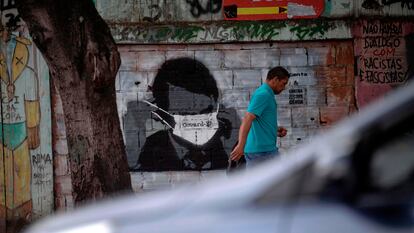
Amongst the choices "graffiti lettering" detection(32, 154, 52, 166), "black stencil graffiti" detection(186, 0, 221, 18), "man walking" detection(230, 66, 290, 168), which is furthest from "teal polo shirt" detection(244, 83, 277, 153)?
"graffiti lettering" detection(32, 154, 52, 166)

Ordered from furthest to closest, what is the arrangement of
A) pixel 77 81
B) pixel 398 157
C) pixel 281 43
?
pixel 281 43 < pixel 77 81 < pixel 398 157

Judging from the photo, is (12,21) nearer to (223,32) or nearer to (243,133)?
(223,32)

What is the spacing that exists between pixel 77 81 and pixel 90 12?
0.60 m

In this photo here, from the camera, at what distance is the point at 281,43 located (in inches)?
359

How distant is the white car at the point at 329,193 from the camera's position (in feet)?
7.29

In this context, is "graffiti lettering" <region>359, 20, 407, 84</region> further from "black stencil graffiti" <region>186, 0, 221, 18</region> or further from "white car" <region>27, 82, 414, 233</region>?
"white car" <region>27, 82, 414, 233</region>

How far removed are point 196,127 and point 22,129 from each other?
212 cm

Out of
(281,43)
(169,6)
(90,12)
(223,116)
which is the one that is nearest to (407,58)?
(281,43)

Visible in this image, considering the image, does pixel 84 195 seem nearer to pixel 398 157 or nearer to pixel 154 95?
pixel 154 95

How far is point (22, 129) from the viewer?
917cm

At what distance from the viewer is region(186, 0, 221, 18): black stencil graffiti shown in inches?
358

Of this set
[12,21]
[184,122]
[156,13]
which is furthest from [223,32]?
[12,21]

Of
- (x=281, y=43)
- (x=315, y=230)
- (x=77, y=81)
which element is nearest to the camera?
(x=315, y=230)

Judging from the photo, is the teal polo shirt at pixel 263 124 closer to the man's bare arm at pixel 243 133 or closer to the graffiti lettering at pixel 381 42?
the man's bare arm at pixel 243 133
